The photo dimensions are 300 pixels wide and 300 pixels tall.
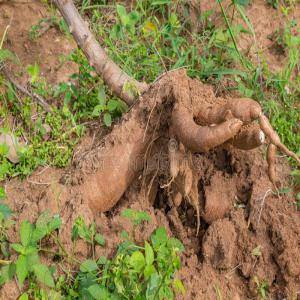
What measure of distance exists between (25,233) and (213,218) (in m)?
0.91

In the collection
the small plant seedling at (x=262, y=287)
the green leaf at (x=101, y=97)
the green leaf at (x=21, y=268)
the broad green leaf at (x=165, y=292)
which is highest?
the green leaf at (x=101, y=97)

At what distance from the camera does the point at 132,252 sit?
2.17 meters

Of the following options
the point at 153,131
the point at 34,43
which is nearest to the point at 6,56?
the point at 34,43

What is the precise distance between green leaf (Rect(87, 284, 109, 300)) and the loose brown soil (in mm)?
265

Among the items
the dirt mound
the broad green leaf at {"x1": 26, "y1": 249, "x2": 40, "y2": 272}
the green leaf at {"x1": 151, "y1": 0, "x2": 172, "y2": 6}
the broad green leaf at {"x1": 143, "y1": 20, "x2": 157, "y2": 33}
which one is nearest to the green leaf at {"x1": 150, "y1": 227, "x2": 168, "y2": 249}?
the dirt mound

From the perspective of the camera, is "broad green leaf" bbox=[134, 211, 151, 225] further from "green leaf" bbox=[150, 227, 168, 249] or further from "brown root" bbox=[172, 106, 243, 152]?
"brown root" bbox=[172, 106, 243, 152]

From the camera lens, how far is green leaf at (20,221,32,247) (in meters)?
2.14

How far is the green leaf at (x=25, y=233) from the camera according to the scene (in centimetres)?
214

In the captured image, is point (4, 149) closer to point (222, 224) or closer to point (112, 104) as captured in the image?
point (112, 104)

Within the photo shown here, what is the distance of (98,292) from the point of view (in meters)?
2.00

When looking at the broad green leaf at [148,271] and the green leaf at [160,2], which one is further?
the green leaf at [160,2]

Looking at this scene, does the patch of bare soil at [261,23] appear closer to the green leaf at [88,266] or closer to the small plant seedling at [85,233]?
the small plant seedling at [85,233]

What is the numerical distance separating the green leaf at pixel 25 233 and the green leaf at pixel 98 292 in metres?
0.36

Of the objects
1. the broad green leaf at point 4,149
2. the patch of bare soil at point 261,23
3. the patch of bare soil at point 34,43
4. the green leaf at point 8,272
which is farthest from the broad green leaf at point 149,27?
the green leaf at point 8,272
